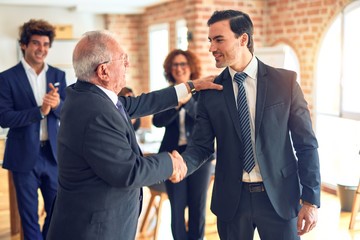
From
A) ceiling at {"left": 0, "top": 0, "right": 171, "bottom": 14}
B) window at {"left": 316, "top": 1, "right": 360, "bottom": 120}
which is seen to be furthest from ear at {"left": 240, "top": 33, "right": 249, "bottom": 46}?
ceiling at {"left": 0, "top": 0, "right": 171, "bottom": 14}

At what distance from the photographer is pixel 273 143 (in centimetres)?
200

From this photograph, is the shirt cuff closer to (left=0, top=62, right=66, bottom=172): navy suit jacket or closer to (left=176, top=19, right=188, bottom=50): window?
(left=0, top=62, right=66, bottom=172): navy suit jacket

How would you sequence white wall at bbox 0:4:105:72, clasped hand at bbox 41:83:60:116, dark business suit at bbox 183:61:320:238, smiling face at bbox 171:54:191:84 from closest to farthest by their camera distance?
dark business suit at bbox 183:61:320:238 → clasped hand at bbox 41:83:60:116 → smiling face at bbox 171:54:191:84 → white wall at bbox 0:4:105:72

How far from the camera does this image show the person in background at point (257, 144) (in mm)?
1997

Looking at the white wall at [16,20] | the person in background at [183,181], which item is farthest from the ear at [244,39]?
the white wall at [16,20]

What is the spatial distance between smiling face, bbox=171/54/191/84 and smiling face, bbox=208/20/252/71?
1.35m

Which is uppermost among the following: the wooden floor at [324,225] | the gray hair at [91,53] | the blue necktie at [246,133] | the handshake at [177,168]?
Answer: the gray hair at [91,53]

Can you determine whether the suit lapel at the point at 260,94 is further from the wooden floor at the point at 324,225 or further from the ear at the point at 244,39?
the wooden floor at the point at 324,225

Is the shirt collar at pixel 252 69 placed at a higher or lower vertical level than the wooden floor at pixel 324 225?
higher

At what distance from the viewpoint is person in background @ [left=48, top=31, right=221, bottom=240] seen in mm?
1751

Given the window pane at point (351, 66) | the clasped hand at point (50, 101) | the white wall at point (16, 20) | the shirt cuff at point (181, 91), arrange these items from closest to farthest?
the shirt cuff at point (181, 91) → the clasped hand at point (50, 101) → the window pane at point (351, 66) → the white wall at point (16, 20)

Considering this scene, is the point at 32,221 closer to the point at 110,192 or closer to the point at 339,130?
the point at 110,192

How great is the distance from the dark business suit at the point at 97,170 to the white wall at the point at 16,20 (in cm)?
674

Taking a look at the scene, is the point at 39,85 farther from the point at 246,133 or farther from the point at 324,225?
the point at 324,225
